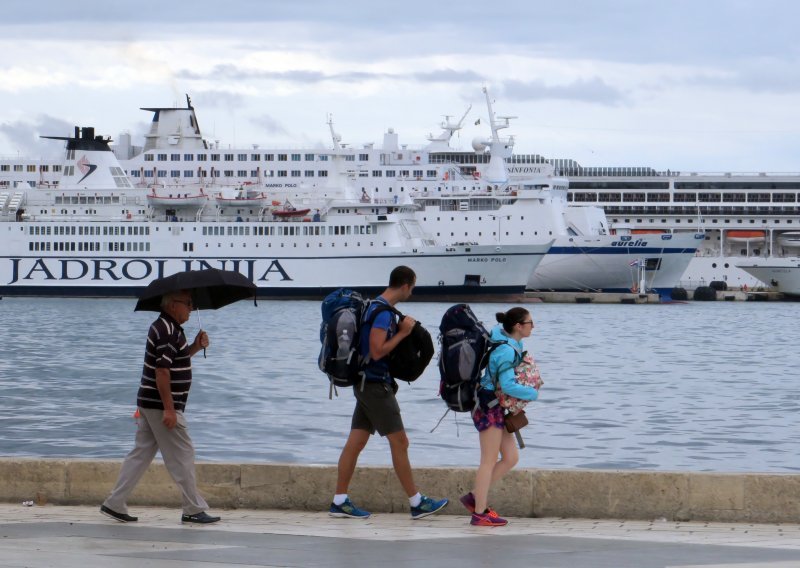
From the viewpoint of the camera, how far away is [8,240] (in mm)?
63812

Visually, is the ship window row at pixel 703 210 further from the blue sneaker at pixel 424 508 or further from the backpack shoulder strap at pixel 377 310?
the backpack shoulder strap at pixel 377 310

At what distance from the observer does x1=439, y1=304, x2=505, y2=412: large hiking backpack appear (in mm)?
7316

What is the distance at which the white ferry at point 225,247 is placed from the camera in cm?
6028

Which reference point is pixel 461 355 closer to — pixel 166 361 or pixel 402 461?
pixel 402 461

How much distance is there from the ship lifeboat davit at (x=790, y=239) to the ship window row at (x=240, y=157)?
1117 inches

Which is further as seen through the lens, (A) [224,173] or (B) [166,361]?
(A) [224,173]

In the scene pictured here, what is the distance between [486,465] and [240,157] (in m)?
66.8

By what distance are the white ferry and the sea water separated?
55.5 feet

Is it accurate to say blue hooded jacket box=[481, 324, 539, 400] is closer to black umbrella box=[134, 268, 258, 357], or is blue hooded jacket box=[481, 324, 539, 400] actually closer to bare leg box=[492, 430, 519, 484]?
bare leg box=[492, 430, 519, 484]

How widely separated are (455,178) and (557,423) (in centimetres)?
5360

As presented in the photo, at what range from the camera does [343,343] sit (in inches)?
294

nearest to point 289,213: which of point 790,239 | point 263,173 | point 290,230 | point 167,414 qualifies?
point 290,230

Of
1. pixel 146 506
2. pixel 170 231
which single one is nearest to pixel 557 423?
pixel 146 506

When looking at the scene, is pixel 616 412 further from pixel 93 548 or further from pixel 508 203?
pixel 508 203
